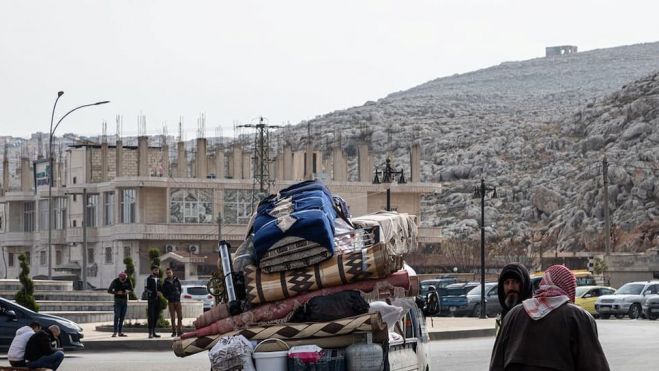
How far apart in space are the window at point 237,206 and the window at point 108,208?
7100 millimetres

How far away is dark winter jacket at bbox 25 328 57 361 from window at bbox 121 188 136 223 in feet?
239

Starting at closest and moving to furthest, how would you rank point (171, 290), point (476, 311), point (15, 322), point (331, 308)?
point (331, 308) → point (15, 322) → point (171, 290) → point (476, 311)

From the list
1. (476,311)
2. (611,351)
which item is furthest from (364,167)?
(611,351)

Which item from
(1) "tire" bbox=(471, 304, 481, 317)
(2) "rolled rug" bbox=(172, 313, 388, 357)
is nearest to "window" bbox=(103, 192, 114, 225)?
(1) "tire" bbox=(471, 304, 481, 317)

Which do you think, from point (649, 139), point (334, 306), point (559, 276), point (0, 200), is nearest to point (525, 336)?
point (559, 276)

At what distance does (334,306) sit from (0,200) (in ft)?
329

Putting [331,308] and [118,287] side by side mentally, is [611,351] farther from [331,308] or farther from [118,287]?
[331,308]

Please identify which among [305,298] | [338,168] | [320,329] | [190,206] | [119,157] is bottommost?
[190,206]

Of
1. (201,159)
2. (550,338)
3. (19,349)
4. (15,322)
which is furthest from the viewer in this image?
(201,159)

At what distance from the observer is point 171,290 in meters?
32.6

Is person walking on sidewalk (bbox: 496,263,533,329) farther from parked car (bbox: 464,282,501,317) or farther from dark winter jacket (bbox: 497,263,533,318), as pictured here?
parked car (bbox: 464,282,501,317)

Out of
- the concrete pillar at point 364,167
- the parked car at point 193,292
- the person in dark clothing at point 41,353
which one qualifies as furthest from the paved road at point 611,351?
the concrete pillar at point 364,167

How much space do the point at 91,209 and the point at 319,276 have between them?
287 ft

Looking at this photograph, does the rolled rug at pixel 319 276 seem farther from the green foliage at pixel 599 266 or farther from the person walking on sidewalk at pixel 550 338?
the green foliage at pixel 599 266
